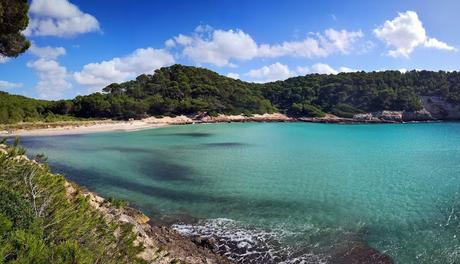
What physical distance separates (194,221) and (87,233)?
10.3 metres

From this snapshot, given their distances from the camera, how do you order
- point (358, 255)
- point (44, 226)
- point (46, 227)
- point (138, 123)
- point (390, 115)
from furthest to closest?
point (390, 115) → point (138, 123) → point (358, 255) → point (46, 227) → point (44, 226)

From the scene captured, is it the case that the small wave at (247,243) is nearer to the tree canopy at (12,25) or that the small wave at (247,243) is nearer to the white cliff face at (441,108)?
the tree canopy at (12,25)

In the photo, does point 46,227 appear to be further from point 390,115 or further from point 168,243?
point 390,115

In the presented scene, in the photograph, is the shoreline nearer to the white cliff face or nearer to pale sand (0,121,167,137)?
pale sand (0,121,167,137)

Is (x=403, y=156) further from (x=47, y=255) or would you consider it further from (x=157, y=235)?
(x=47, y=255)

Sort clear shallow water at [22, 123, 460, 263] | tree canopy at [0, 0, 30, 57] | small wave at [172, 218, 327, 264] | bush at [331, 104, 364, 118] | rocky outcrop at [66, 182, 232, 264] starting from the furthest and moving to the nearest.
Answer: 1. bush at [331, 104, 364, 118]
2. tree canopy at [0, 0, 30, 57]
3. clear shallow water at [22, 123, 460, 263]
4. small wave at [172, 218, 327, 264]
5. rocky outcrop at [66, 182, 232, 264]

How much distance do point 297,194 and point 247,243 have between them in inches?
328

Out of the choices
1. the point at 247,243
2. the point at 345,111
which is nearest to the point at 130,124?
the point at 345,111

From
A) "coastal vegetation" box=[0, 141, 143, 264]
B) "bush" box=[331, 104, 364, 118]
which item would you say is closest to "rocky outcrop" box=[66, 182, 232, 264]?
"coastal vegetation" box=[0, 141, 143, 264]

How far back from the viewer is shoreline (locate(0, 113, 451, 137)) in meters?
64.8

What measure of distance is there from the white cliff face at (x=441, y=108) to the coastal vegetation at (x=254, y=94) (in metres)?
1.78

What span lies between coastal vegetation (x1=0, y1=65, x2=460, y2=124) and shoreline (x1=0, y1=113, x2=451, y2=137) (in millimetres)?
3403

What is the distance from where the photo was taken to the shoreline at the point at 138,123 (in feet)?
212

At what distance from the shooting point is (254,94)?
13362 centimetres
